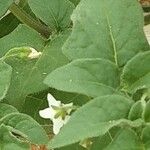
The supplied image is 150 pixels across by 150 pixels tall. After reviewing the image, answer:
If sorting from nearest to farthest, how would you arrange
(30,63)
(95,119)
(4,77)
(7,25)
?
(95,119) < (4,77) < (30,63) < (7,25)

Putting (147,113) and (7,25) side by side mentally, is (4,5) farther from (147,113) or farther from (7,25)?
(147,113)

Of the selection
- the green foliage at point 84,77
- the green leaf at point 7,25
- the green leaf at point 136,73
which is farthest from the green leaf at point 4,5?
the green leaf at point 136,73

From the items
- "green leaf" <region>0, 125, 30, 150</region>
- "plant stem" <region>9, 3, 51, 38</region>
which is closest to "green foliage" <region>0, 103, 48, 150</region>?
"green leaf" <region>0, 125, 30, 150</region>

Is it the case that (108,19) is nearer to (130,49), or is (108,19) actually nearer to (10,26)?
(130,49)

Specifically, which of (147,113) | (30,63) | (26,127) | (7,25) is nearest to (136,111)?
(147,113)

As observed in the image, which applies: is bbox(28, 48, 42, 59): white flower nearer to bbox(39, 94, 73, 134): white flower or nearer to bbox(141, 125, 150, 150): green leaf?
bbox(39, 94, 73, 134): white flower

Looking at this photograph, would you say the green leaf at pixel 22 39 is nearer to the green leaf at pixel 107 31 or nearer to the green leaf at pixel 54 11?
the green leaf at pixel 54 11

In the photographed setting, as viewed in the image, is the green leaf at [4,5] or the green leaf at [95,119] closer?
the green leaf at [95,119]
